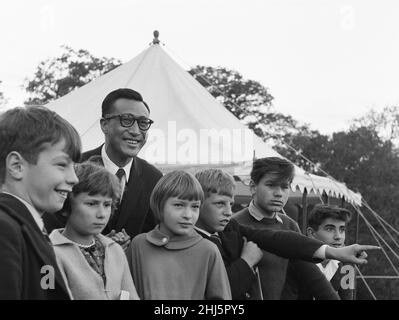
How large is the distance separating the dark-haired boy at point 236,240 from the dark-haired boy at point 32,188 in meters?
1.25

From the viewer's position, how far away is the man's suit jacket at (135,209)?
347 cm

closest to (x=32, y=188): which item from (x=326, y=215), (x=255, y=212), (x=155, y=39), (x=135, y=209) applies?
(x=135, y=209)

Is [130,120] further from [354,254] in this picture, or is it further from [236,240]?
[354,254]

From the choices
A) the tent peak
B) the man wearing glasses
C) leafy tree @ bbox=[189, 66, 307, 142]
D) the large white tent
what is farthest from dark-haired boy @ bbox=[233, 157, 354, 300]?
leafy tree @ bbox=[189, 66, 307, 142]

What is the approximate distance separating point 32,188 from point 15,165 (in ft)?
0.26

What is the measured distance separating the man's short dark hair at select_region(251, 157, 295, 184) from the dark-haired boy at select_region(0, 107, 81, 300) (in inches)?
70.9

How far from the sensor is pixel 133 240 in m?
3.16

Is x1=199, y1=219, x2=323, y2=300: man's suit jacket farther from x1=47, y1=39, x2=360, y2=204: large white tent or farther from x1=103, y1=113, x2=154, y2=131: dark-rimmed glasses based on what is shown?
x1=47, y1=39, x2=360, y2=204: large white tent

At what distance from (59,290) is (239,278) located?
1323mm

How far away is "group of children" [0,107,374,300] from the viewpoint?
2062mm
